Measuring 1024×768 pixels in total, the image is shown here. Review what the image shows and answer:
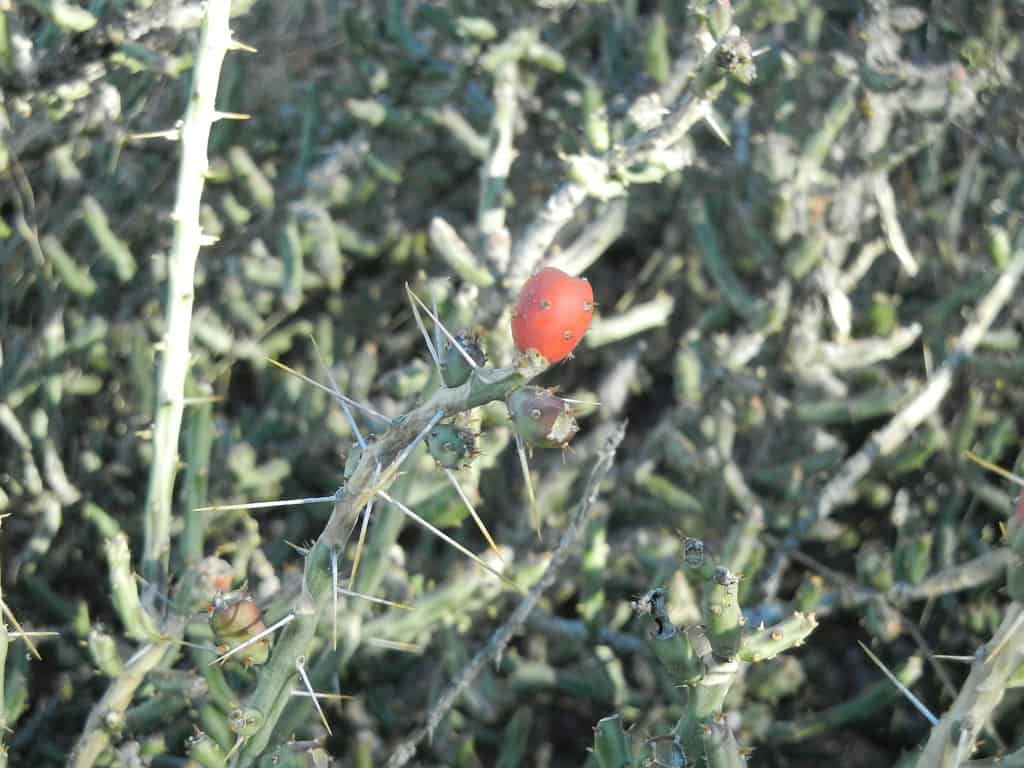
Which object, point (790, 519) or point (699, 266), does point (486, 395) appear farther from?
point (699, 266)

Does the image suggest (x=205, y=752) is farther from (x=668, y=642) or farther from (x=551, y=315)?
(x=551, y=315)

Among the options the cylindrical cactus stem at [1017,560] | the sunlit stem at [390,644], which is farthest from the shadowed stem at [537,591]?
the cylindrical cactus stem at [1017,560]

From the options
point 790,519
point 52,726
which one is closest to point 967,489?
point 790,519

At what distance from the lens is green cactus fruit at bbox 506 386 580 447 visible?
100cm

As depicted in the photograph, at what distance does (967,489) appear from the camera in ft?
7.24

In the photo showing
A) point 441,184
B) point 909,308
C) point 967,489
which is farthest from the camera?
point 441,184

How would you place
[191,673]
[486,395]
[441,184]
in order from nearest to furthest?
[486,395], [191,673], [441,184]

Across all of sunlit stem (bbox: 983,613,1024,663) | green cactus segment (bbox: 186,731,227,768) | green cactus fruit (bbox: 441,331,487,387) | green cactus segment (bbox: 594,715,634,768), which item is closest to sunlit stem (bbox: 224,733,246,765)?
green cactus segment (bbox: 186,731,227,768)

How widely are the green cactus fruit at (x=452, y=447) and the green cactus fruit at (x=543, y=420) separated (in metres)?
0.08

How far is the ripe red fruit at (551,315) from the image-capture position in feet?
3.28

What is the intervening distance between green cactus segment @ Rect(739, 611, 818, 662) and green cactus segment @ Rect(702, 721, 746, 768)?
7cm

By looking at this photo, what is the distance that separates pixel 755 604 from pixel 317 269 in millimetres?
1091

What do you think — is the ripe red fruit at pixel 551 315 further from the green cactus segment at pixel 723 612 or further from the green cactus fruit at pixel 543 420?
the green cactus segment at pixel 723 612

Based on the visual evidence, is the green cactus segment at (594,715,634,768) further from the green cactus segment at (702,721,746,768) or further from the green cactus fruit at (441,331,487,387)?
the green cactus fruit at (441,331,487,387)
